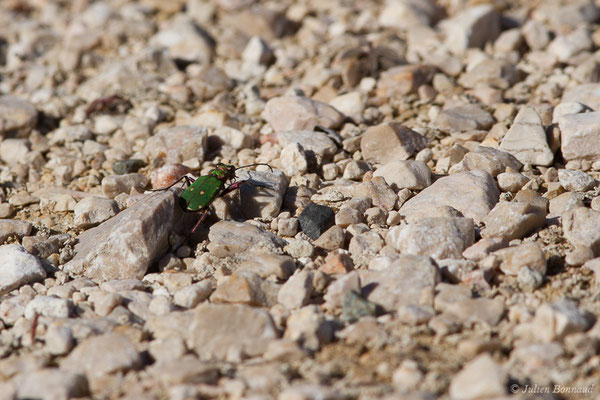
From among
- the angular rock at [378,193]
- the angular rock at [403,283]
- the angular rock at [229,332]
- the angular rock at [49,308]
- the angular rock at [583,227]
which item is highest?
the angular rock at [49,308]

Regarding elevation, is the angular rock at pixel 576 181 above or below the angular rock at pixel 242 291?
below

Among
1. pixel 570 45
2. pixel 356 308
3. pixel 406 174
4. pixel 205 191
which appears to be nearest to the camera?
pixel 356 308

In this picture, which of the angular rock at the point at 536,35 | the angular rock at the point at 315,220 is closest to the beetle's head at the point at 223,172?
the angular rock at the point at 315,220

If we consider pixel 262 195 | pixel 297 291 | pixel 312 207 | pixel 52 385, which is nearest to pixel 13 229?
pixel 262 195

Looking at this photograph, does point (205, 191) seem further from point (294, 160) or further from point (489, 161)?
point (489, 161)

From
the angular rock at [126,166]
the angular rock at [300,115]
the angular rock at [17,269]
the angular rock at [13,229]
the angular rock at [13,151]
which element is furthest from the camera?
the angular rock at [13,151]

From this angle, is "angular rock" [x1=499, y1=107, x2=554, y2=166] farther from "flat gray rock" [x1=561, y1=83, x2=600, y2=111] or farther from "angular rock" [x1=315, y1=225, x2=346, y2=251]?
"angular rock" [x1=315, y1=225, x2=346, y2=251]

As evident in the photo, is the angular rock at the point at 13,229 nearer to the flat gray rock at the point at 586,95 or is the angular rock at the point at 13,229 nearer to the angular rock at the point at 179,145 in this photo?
the angular rock at the point at 179,145
